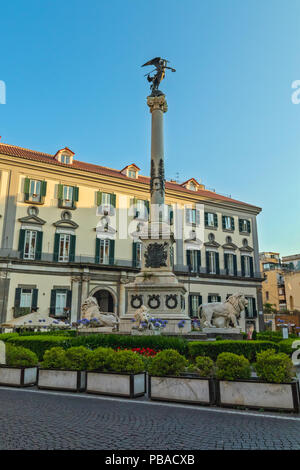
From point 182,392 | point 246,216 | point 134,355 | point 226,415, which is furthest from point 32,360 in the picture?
point 246,216

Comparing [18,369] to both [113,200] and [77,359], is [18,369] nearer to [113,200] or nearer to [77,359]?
[77,359]

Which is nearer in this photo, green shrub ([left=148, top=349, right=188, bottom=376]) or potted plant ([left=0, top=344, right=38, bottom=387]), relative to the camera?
green shrub ([left=148, top=349, right=188, bottom=376])

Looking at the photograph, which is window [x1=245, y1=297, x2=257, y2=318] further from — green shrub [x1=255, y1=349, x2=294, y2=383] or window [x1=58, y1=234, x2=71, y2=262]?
green shrub [x1=255, y1=349, x2=294, y2=383]

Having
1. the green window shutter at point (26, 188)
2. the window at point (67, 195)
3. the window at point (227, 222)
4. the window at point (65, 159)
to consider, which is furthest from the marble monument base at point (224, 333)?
the window at point (227, 222)

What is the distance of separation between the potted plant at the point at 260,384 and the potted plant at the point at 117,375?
1893 mm

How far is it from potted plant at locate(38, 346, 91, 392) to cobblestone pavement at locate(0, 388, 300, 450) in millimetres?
1154

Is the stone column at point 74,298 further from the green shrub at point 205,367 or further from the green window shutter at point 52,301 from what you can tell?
the green shrub at point 205,367

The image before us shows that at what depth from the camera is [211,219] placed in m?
44.9

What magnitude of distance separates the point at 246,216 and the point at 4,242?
31123 mm

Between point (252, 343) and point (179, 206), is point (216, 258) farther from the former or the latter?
point (252, 343)

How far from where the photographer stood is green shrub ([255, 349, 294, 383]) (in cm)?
659

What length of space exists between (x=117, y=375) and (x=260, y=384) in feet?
10.2

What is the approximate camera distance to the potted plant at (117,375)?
26.0 ft

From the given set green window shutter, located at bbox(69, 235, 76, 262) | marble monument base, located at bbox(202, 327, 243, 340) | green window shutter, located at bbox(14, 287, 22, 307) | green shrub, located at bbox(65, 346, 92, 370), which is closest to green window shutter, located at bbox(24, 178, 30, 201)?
green window shutter, located at bbox(69, 235, 76, 262)
